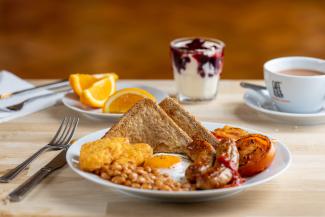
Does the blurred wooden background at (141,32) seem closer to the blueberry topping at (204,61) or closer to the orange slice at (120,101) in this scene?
the blueberry topping at (204,61)

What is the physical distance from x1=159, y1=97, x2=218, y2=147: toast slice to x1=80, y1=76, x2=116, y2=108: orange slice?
0.42m

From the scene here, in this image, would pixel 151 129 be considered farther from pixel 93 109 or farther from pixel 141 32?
pixel 141 32

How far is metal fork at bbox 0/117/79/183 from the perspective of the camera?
1538mm

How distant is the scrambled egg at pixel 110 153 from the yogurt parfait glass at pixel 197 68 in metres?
0.72

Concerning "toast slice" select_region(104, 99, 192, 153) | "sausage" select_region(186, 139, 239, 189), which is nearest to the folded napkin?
"toast slice" select_region(104, 99, 192, 153)

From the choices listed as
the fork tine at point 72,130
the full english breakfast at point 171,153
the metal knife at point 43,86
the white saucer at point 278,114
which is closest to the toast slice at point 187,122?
the full english breakfast at point 171,153

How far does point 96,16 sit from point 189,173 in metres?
3.18

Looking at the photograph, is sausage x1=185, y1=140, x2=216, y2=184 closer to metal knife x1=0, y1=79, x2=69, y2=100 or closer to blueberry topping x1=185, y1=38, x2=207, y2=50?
blueberry topping x1=185, y1=38, x2=207, y2=50

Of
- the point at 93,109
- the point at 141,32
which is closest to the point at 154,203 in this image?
the point at 93,109

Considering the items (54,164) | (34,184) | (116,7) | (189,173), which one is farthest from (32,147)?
(116,7)

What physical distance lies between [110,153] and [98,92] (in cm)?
72

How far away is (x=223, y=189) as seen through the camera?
4.31 ft

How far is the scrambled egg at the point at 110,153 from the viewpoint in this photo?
4.70 ft

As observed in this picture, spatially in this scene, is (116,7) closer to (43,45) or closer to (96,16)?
(96,16)
